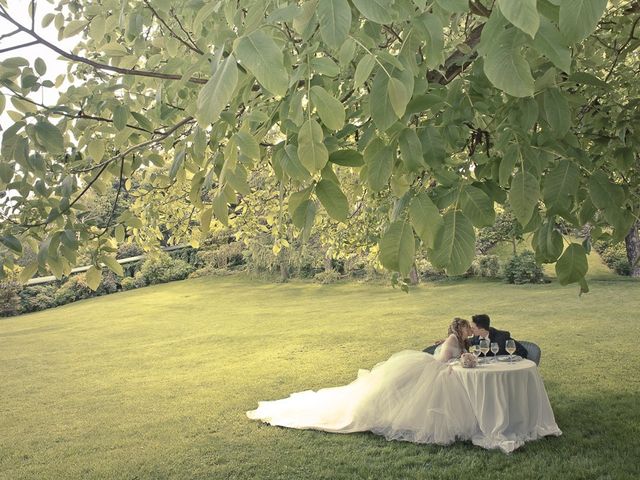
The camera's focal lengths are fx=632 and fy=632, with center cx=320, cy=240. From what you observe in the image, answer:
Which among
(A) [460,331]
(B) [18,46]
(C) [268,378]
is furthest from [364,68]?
(C) [268,378]

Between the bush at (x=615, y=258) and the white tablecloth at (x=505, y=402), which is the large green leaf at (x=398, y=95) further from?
the bush at (x=615, y=258)

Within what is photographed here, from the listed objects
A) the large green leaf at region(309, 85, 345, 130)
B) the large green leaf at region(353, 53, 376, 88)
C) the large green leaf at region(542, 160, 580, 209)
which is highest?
the large green leaf at region(353, 53, 376, 88)

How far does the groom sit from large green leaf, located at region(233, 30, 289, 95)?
6947 millimetres

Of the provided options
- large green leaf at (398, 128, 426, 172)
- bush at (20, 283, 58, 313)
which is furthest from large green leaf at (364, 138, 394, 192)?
bush at (20, 283, 58, 313)

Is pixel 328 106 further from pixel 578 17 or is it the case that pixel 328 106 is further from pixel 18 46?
pixel 18 46

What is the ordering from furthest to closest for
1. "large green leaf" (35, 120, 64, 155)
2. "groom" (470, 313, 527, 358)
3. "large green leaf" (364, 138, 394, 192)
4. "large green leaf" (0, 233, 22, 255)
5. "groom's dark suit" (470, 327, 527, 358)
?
1. "groom's dark suit" (470, 327, 527, 358)
2. "groom" (470, 313, 527, 358)
3. "large green leaf" (0, 233, 22, 255)
4. "large green leaf" (35, 120, 64, 155)
5. "large green leaf" (364, 138, 394, 192)

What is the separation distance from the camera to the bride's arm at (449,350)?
7648mm

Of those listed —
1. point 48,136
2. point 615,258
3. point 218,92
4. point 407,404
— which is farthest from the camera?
point 615,258

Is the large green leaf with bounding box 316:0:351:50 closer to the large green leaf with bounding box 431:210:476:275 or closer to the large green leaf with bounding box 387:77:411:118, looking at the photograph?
the large green leaf with bounding box 387:77:411:118

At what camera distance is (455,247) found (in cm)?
140

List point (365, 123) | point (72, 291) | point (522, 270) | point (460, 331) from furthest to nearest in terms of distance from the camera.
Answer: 1. point (72, 291)
2. point (522, 270)
3. point (460, 331)
4. point (365, 123)

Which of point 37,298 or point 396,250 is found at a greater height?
point 396,250

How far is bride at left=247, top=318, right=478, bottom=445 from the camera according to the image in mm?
7066

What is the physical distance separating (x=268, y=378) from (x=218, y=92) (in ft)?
37.7
